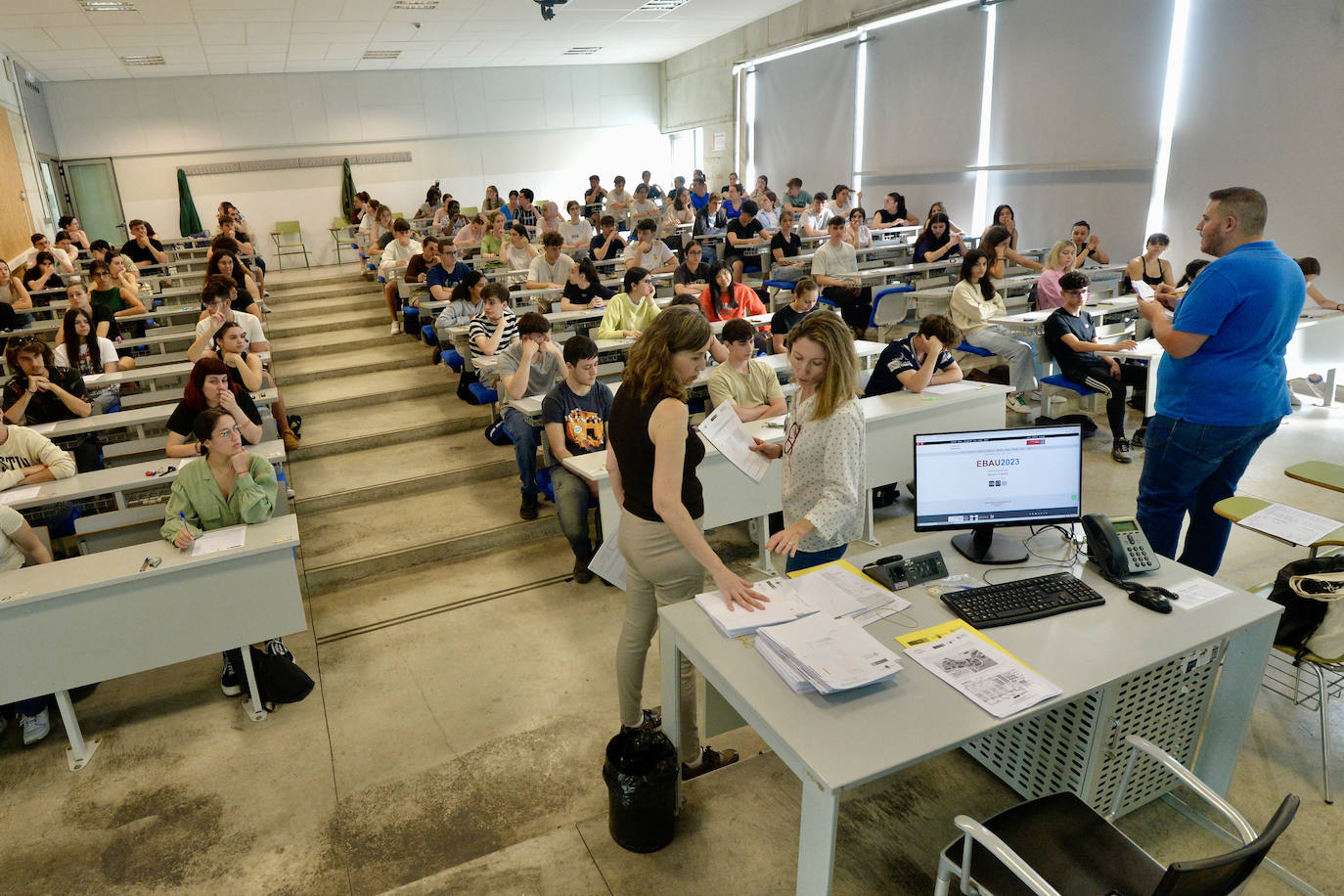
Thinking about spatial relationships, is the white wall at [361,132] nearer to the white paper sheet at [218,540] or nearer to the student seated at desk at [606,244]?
the student seated at desk at [606,244]

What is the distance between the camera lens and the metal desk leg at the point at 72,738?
2961 millimetres

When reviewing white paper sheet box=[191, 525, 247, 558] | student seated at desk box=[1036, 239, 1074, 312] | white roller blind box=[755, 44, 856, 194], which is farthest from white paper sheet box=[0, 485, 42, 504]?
white roller blind box=[755, 44, 856, 194]

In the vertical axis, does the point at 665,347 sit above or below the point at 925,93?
below

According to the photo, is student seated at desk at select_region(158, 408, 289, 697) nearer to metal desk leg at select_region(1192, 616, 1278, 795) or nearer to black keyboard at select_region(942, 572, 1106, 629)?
black keyboard at select_region(942, 572, 1106, 629)

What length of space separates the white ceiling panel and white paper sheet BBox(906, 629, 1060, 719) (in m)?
9.79

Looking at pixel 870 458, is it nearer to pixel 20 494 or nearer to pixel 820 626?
pixel 820 626

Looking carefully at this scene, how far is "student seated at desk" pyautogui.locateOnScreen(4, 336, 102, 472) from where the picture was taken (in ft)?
14.8

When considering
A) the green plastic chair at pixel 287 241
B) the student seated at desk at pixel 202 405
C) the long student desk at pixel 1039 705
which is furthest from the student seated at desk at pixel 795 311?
the green plastic chair at pixel 287 241

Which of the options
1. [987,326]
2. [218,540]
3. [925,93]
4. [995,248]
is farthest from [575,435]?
[925,93]

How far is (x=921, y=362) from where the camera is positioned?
4.61 metres

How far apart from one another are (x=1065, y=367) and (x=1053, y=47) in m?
5.21

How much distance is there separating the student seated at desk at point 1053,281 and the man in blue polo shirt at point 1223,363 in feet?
12.9

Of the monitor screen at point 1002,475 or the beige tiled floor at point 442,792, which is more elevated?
the monitor screen at point 1002,475

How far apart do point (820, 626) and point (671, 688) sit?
1.51ft
